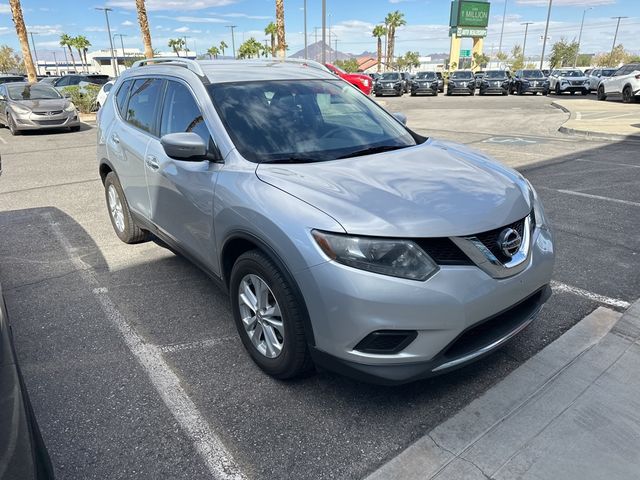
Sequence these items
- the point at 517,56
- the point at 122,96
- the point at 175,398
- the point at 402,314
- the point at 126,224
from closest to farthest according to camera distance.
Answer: the point at 402,314 → the point at 175,398 → the point at 122,96 → the point at 126,224 → the point at 517,56

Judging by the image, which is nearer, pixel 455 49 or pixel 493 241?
pixel 493 241

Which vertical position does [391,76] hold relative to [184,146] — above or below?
below

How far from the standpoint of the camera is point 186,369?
3.09 meters

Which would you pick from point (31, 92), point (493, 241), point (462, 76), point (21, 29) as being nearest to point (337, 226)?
point (493, 241)

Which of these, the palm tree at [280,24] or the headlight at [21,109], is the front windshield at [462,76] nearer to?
the palm tree at [280,24]

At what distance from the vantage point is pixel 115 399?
2.82m

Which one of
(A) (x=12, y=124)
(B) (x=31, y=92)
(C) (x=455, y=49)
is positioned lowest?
(A) (x=12, y=124)

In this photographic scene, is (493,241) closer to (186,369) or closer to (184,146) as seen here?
(184,146)

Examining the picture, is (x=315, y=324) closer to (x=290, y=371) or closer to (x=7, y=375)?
(x=290, y=371)

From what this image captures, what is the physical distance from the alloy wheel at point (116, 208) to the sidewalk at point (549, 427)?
3.99 metres

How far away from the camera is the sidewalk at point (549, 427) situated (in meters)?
2.22

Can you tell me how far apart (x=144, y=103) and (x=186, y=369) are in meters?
2.46

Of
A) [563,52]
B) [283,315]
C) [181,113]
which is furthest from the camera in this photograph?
[563,52]

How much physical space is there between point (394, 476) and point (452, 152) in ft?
7.11
